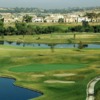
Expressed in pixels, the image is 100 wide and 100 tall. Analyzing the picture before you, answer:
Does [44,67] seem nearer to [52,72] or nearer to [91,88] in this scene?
[52,72]

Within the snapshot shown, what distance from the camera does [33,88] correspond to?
53.8 m

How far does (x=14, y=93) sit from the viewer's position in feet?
167

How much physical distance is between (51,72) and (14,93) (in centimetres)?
1441

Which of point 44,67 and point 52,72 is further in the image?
point 44,67

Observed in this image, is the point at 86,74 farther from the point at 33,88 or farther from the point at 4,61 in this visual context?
the point at 4,61

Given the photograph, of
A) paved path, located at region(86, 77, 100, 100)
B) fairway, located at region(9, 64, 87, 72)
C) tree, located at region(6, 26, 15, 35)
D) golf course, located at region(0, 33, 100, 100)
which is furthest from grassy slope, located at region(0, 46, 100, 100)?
tree, located at region(6, 26, 15, 35)

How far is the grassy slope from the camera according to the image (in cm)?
4948

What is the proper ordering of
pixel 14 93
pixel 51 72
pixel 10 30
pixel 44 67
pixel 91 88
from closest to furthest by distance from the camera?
1. pixel 91 88
2. pixel 14 93
3. pixel 51 72
4. pixel 44 67
5. pixel 10 30

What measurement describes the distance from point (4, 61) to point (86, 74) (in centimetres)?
1990

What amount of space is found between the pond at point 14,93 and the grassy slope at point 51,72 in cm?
129

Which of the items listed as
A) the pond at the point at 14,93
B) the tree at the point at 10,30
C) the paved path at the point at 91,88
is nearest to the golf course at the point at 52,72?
the paved path at the point at 91,88

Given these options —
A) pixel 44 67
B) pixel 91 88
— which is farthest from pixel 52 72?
pixel 91 88

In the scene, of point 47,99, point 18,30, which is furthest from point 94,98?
point 18,30

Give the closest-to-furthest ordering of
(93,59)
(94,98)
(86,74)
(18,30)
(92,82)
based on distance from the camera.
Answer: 1. (94,98)
2. (92,82)
3. (86,74)
4. (93,59)
5. (18,30)
